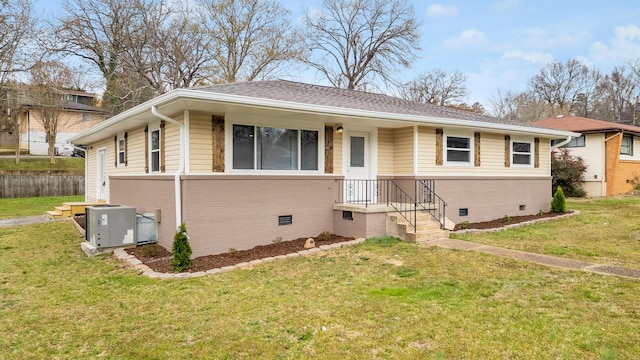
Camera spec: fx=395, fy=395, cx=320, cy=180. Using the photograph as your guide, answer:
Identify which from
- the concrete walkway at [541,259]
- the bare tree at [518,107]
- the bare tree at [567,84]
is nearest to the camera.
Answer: the concrete walkway at [541,259]

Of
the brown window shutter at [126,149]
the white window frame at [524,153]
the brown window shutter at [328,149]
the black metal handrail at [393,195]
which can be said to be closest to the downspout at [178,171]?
the brown window shutter at [328,149]

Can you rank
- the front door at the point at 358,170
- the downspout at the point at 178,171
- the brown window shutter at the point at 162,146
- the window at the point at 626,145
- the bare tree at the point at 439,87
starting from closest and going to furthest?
the downspout at the point at 178,171 < the brown window shutter at the point at 162,146 < the front door at the point at 358,170 < the window at the point at 626,145 < the bare tree at the point at 439,87

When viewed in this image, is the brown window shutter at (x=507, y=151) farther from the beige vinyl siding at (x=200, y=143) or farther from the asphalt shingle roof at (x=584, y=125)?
the asphalt shingle roof at (x=584, y=125)

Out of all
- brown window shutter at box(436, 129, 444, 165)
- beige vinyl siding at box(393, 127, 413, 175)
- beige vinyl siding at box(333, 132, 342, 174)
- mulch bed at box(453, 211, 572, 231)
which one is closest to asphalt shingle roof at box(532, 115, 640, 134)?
mulch bed at box(453, 211, 572, 231)

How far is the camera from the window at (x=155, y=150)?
8.66 m

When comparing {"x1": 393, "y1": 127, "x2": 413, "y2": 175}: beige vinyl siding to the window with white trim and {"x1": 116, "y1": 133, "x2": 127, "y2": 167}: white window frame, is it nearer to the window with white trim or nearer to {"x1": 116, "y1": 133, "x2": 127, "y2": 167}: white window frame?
the window with white trim

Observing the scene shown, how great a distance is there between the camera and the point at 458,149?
10.7 metres

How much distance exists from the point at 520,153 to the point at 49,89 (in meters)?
26.1

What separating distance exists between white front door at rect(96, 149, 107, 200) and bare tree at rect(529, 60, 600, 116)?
125 feet

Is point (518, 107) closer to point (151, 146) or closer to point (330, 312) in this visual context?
point (151, 146)

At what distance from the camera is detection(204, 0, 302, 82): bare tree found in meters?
23.1

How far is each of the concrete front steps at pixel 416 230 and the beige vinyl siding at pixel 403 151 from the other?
155cm

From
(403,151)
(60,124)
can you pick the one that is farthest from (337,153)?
(60,124)

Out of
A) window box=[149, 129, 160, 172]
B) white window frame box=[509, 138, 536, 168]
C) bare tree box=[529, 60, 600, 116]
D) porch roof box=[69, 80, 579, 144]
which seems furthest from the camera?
bare tree box=[529, 60, 600, 116]
